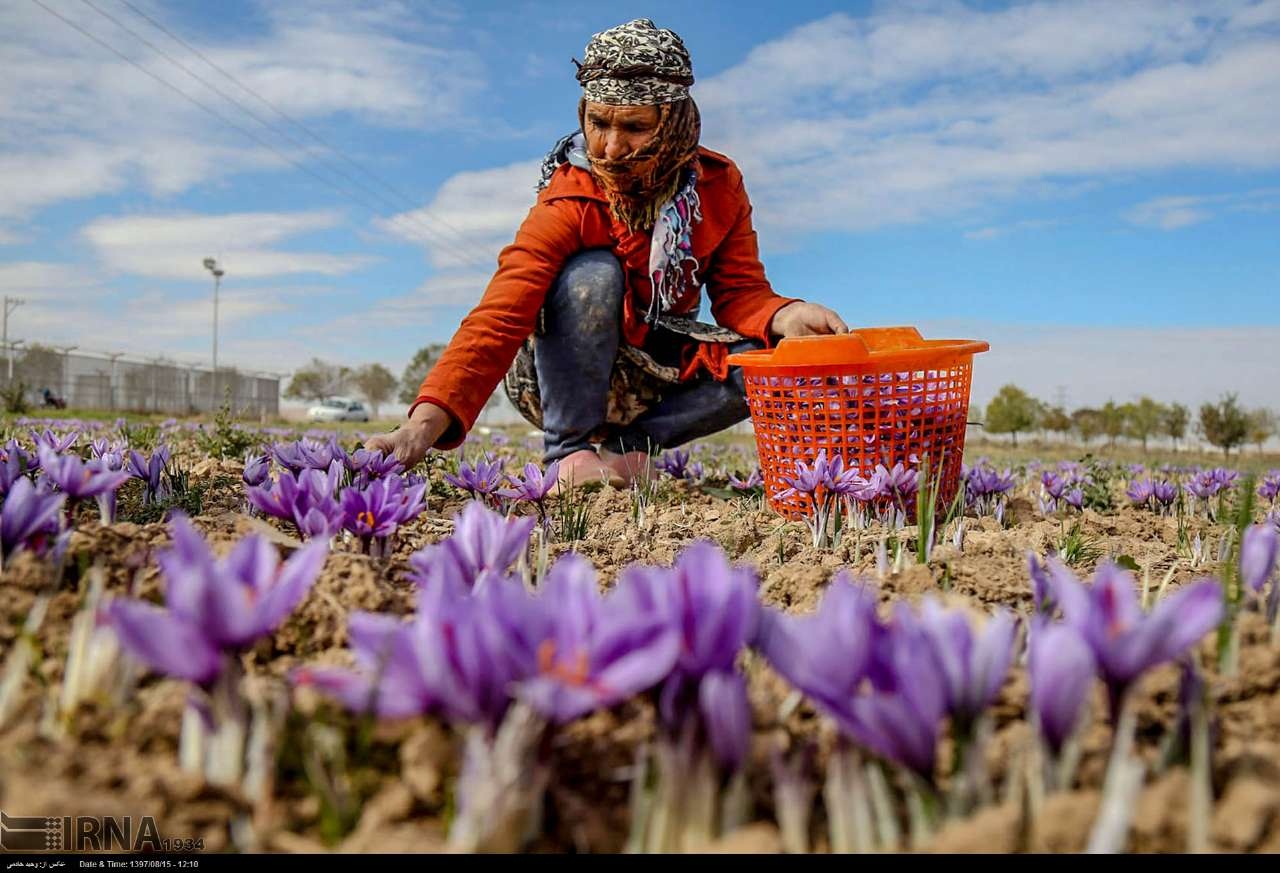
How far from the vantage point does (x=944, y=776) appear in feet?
3.09

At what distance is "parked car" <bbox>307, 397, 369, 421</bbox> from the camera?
45.9 m

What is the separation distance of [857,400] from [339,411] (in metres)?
48.5

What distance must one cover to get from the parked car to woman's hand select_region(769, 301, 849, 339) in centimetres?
4293

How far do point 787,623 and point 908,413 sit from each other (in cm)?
198

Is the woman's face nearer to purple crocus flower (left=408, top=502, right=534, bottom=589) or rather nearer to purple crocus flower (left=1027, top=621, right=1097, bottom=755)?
purple crocus flower (left=408, top=502, right=534, bottom=589)

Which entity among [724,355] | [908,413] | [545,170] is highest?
[545,170]

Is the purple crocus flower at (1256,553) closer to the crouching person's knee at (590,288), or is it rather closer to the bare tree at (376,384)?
the crouching person's knee at (590,288)

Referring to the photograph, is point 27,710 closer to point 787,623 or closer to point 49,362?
point 787,623

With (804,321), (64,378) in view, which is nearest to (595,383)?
(804,321)

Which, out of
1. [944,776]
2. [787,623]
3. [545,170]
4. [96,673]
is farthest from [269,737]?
[545,170]

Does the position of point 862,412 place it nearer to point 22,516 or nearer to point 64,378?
point 22,516

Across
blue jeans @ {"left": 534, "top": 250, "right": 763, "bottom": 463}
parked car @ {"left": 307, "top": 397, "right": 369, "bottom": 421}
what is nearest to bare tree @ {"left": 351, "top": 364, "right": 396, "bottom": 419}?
parked car @ {"left": 307, "top": 397, "right": 369, "bottom": 421}

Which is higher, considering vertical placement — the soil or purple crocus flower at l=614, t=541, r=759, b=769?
purple crocus flower at l=614, t=541, r=759, b=769
